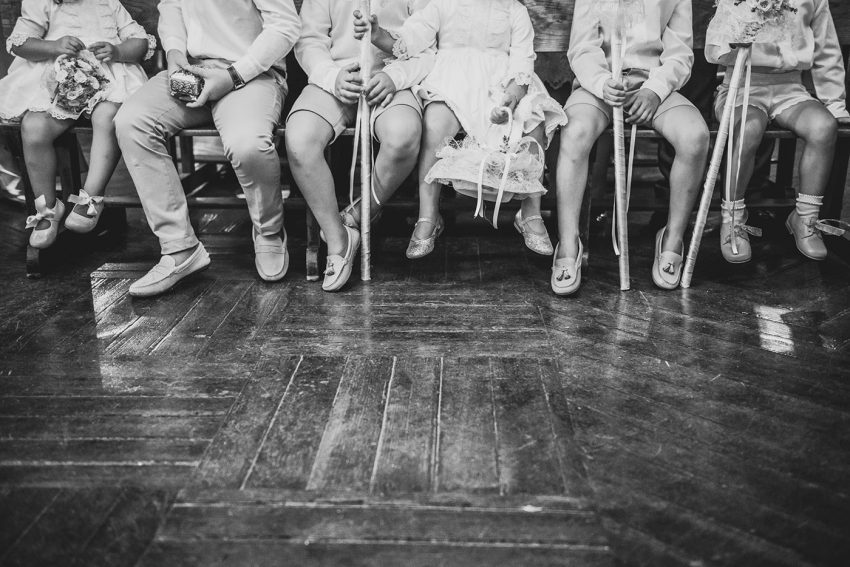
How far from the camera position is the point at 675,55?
3174 millimetres

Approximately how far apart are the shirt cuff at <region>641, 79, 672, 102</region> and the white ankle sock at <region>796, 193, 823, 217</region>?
0.76 metres

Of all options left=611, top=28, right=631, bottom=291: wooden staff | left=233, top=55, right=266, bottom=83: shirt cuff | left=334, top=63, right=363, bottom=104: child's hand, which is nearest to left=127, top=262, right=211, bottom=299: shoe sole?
left=233, top=55, right=266, bottom=83: shirt cuff

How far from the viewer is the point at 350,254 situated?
3.15 meters

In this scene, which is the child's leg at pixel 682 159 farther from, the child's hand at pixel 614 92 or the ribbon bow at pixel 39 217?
the ribbon bow at pixel 39 217

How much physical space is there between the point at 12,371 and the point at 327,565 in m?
1.37

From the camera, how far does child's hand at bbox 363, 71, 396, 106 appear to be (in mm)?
3055

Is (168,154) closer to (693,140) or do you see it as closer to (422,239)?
(422,239)

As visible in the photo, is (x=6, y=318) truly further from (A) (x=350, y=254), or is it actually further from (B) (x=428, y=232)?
(B) (x=428, y=232)

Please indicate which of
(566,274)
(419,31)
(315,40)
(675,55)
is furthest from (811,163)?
(315,40)

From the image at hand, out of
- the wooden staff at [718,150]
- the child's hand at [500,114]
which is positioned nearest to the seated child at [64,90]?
the child's hand at [500,114]

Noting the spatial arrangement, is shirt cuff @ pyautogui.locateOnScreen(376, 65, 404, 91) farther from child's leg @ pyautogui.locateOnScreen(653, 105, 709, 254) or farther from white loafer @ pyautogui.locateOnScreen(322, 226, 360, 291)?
child's leg @ pyautogui.locateOnScreen(653, 105, 709, 254)

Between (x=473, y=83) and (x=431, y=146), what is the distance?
0.31 meters

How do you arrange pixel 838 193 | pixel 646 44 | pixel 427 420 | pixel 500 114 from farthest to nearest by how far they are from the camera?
pixel 838 193 < pixel 646 44 < pixel 500 114 < pixel 427 420

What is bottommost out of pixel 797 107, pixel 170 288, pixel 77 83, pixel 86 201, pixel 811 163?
pixel 170 288
